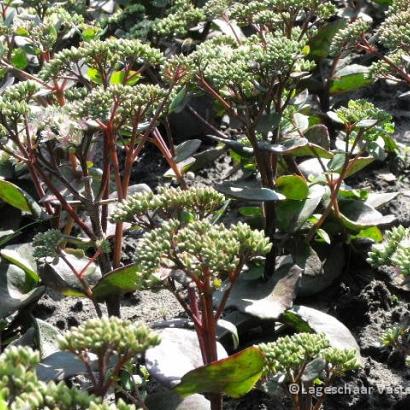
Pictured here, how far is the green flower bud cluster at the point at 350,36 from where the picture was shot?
307 cm

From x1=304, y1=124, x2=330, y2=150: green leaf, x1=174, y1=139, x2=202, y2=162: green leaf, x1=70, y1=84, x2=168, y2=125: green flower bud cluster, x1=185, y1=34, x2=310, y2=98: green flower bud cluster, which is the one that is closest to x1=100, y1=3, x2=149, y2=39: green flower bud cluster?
x1=174, y1=139, x2=202, y2=162: green leaf

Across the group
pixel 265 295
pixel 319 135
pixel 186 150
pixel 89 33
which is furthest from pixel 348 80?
pixel 265 295

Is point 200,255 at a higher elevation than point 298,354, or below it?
higher

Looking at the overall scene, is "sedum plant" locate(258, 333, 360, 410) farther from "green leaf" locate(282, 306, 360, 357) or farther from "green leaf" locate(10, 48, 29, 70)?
"green leaf" locate(10, 48, 29, 70)

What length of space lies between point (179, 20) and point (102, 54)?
37.9 inches

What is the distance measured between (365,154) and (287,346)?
5.47ft

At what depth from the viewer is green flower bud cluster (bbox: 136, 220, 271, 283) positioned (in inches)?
76.6

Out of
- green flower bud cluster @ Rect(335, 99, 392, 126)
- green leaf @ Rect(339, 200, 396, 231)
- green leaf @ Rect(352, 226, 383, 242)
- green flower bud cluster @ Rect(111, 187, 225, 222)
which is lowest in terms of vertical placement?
green leaf @ Rect(352, 226, 383, 242)

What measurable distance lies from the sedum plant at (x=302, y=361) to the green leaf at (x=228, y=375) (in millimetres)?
54

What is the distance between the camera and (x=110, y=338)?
1.69m

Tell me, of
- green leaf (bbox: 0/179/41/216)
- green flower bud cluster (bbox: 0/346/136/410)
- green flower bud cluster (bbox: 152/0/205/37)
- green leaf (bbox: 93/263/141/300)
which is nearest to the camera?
green flower bud cluster (bbox: 0/346/136/410)

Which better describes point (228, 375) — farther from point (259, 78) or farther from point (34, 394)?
point (259, 78)

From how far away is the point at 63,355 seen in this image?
2.24m

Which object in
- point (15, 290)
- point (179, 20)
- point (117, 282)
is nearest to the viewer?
point (117, 282)
